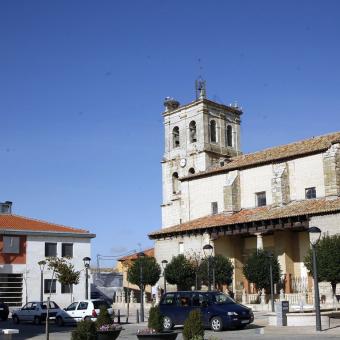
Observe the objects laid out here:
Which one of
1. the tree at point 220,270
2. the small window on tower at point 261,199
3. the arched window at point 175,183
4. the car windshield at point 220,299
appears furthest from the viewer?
the arched window at point 175,183

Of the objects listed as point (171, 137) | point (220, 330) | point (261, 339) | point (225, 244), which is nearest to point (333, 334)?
point (261, 339)

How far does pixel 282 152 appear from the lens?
162 ft

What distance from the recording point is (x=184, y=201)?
5678 centimetres

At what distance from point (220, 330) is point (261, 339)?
4.63 m

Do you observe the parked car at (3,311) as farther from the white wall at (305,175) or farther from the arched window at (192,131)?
the arched window at (192,131)

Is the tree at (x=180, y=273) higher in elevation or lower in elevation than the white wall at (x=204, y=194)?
lower

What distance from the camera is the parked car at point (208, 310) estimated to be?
2461cm

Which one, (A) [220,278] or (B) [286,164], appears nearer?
(A) [220,278]

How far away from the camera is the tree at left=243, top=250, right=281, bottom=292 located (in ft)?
128

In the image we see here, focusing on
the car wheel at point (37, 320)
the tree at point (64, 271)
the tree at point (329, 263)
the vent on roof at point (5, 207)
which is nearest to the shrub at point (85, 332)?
the tree at point (329, 263)

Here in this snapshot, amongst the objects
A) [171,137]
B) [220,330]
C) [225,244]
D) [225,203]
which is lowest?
[220,330]

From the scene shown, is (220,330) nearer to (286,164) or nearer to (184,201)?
(286,164)

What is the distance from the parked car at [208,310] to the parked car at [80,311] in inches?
210

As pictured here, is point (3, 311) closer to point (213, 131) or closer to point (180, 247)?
point (180, 247)
